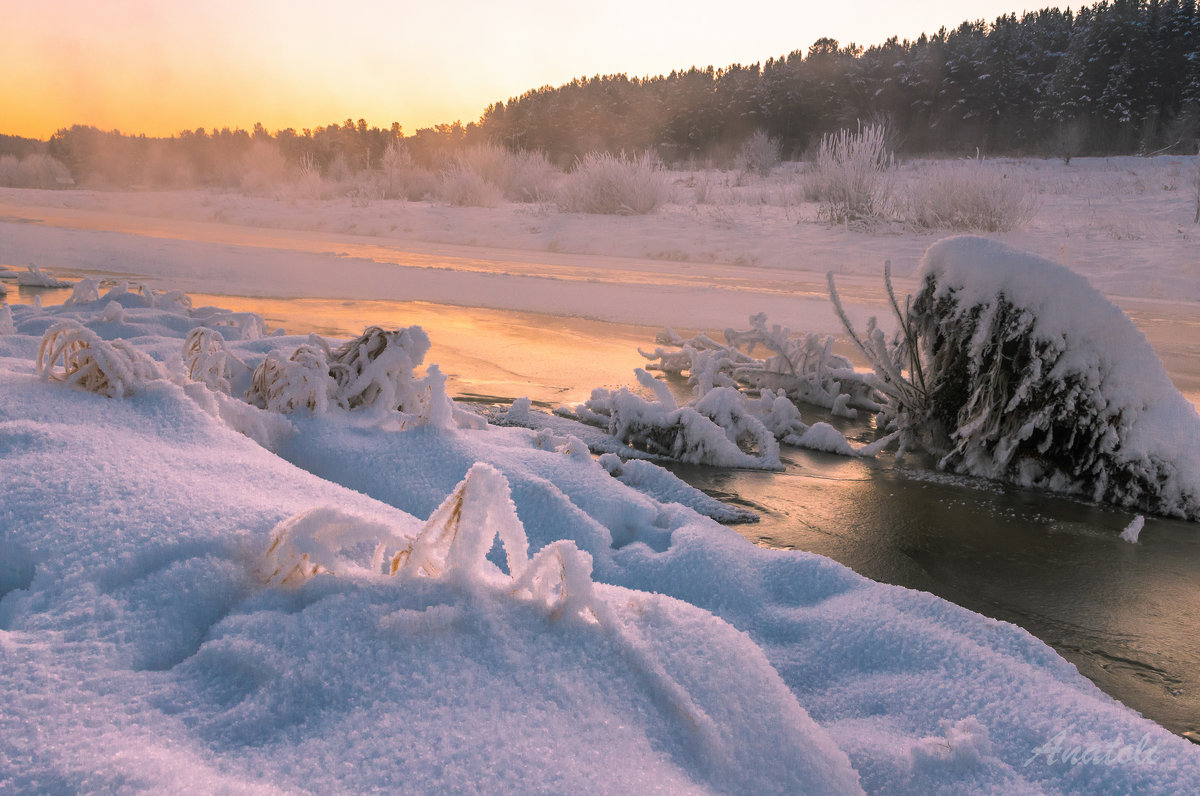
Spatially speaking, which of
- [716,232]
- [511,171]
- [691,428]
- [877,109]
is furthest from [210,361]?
[877,109]

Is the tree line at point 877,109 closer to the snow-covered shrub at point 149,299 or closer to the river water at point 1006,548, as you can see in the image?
the snow-covered shrub at point 149,299

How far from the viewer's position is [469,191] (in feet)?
52.1

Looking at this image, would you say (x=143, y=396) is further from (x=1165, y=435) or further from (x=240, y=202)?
(x=240, y=202)

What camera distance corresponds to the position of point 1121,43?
35.3 metres

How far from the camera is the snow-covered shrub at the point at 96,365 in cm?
151

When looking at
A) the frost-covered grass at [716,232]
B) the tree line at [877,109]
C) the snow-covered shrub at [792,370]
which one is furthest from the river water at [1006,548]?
the tree line at [877,109]

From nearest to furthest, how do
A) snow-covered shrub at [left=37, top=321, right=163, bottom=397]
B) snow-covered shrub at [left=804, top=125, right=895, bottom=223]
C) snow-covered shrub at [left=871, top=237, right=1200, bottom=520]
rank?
snow-covered shrub at [left=37, top=321, right=163, bottom=397], snow-covered shrub at [left=871, top=237, right=1200, bottom=520], snow-covered shrub at [left=804, top=125, right=895, bottom=223]

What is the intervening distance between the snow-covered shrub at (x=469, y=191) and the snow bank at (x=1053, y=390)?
46.2ft

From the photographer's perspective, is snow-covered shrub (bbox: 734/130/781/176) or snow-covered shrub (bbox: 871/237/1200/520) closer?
snow-covered shrub (bbox: 871/237/1200/520)

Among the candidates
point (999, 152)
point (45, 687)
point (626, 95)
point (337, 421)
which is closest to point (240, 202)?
point (337, 421)

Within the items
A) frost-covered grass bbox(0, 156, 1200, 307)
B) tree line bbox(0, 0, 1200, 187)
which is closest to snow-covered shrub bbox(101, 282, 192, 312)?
frost-covered grass bbox(0, 156, 1200, 307)

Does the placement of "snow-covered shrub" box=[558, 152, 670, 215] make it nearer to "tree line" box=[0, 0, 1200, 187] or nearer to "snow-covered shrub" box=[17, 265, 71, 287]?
"snow-covered shrub" box=[17, 265, 71, 287]

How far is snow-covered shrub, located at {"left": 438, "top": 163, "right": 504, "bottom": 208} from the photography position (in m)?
15.7

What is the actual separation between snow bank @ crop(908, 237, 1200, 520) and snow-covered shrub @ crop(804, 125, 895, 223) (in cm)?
989
